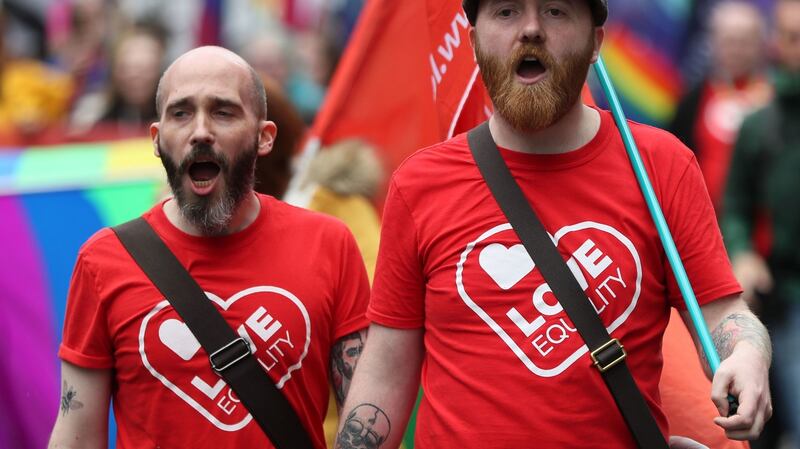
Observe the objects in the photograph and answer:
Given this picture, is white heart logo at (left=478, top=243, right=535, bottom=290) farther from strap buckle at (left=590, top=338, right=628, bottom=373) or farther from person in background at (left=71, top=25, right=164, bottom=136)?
person in background at (left=71, top=25, right=164, bottom=136)

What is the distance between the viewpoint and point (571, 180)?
3887 mm

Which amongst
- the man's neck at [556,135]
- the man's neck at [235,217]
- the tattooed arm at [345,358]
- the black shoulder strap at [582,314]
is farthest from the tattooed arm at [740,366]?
the man's neck at [235,217]

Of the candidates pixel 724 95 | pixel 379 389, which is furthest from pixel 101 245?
pixel 724 95

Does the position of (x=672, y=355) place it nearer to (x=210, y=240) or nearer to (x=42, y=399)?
(x=210, y=240)

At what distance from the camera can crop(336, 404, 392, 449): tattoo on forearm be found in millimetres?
4070

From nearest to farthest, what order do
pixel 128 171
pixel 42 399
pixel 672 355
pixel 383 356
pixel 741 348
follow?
pixel 741 348 → pixel 383 356 → pixel 672 355 → pixel 42 399 → pixel 128 171

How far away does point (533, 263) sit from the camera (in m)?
3.81

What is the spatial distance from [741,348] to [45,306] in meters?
3.75

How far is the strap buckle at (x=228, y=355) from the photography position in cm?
420

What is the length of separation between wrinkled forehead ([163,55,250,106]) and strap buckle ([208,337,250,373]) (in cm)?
72

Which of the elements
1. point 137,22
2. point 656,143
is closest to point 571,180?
point 656,143

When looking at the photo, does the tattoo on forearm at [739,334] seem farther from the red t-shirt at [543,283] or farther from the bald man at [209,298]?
the bald man at [209,298]

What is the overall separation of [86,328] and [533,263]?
51.8 inches

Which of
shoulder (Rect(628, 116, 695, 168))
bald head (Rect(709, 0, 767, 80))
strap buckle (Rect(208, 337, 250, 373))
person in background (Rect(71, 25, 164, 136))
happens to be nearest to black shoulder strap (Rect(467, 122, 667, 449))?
shoulder (Rect(628, 116, 695, 168))
